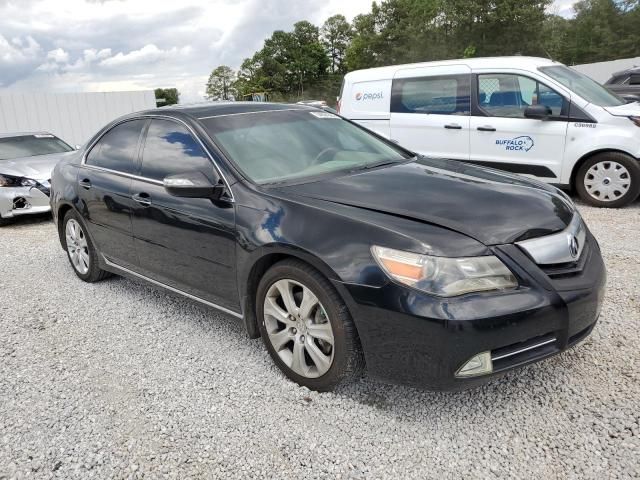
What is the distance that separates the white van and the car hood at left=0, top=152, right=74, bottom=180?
5.02m

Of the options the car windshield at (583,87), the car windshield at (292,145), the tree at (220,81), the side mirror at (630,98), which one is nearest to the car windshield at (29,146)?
the car windshield at (292,145)

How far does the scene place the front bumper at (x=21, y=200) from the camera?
770 cm

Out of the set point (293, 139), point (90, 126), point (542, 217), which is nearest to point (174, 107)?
point (293, 139)

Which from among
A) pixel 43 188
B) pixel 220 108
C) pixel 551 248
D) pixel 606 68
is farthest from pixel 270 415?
pixel 606 68

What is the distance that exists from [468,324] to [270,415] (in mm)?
1091

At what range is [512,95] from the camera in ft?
22.6

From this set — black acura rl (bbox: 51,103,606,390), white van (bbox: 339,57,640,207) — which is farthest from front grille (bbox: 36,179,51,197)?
white van (bbox: 339,57,640,207)

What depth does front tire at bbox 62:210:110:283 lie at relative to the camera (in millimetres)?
4506

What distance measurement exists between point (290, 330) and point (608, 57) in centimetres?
6024

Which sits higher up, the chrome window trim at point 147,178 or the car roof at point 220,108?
the car roof at point 220,108

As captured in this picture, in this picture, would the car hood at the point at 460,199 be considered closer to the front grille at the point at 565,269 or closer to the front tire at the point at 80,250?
the front grille at the point at 565,269

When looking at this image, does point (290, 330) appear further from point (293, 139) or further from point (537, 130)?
point (537, 130)

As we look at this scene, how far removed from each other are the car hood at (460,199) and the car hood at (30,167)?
19.9 ft

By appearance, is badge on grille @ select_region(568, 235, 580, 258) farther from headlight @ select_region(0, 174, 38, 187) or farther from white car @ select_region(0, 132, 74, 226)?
headlight @ select_region(0, 174, 38, 187)
